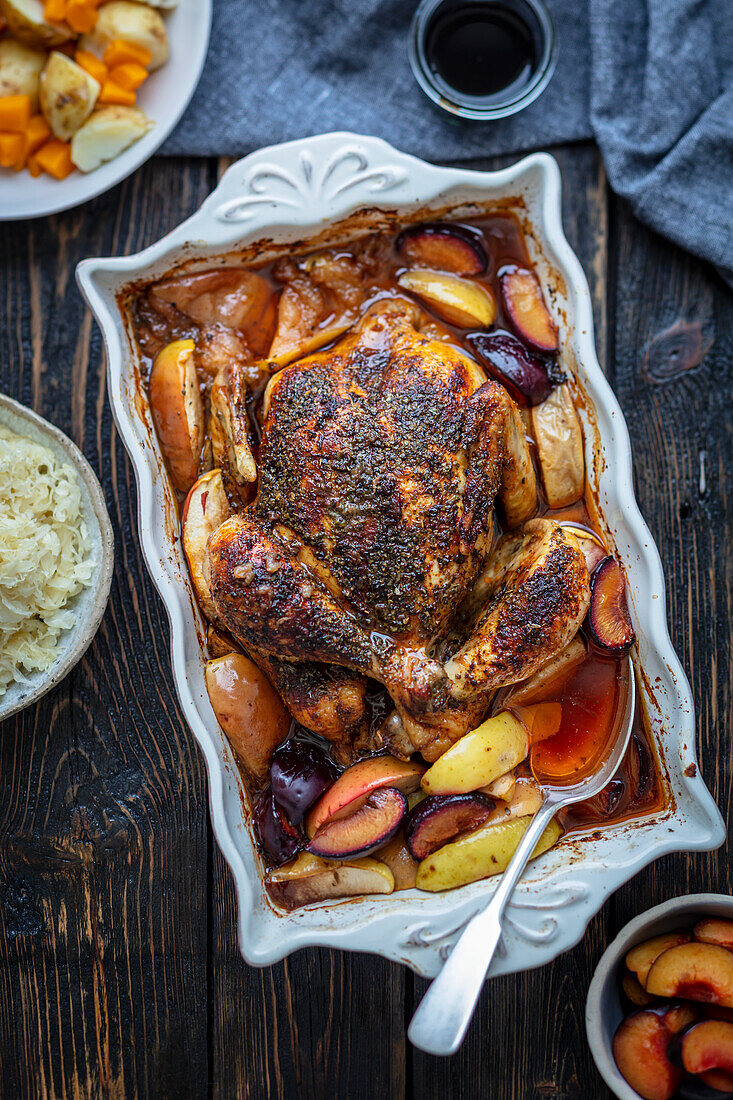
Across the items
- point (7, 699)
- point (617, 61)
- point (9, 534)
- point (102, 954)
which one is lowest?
point (102, 954)

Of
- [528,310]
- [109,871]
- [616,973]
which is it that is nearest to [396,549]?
[528,310]

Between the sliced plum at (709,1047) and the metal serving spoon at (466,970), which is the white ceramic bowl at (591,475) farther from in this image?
the sliced plum at (709,1047)

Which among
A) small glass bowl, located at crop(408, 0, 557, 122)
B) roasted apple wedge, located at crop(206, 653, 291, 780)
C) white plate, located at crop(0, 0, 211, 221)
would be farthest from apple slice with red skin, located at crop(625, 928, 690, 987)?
white plate, located at crop(0, 0, 211, 221)

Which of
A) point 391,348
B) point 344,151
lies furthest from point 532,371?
point 344,151

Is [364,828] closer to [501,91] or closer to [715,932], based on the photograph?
[715,932]

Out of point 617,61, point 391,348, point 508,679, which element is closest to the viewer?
point 508,679

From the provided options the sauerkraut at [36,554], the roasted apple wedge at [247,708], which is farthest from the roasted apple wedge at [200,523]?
the sauerkraut at [36,554]

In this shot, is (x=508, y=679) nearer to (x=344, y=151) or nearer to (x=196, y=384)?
(x=196, y=384)
